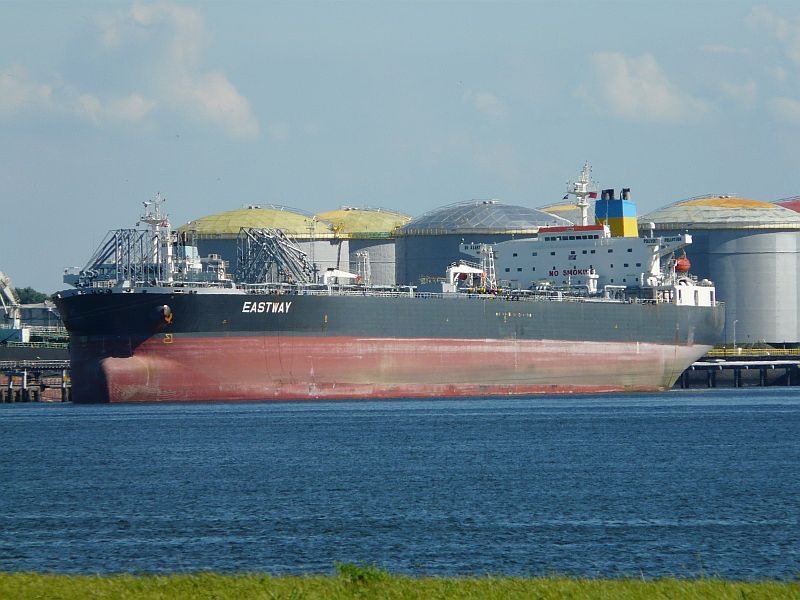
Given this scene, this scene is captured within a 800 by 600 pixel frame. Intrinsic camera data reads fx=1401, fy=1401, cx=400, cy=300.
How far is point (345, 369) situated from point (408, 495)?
31963 millimetres

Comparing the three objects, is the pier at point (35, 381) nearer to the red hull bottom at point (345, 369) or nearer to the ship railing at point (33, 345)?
the ship railing at point (33, 345)

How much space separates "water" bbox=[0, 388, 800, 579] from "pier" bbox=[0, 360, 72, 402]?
25272 mm

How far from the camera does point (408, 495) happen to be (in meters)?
26.6

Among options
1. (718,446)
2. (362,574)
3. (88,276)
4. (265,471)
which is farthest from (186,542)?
(88,276)

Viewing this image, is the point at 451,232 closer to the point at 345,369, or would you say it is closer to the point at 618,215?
the point at 618,215

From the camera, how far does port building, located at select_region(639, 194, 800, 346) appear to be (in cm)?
9750

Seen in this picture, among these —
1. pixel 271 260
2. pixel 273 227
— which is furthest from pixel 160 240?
pixel 273 227

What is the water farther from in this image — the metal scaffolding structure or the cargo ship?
the metal scaffolding structure

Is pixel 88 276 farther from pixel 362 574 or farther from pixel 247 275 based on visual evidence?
pixel 362 574

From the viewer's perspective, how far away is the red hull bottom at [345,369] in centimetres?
5497

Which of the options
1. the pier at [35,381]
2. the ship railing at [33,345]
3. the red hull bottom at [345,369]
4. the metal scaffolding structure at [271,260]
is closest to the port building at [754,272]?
the red hull bottom at [345,369]

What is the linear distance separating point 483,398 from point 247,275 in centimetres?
1479

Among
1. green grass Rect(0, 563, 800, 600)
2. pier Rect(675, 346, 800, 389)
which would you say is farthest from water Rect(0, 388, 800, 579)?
pier Rect(675, 346, 800, 389)

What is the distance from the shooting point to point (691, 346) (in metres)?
75.3
